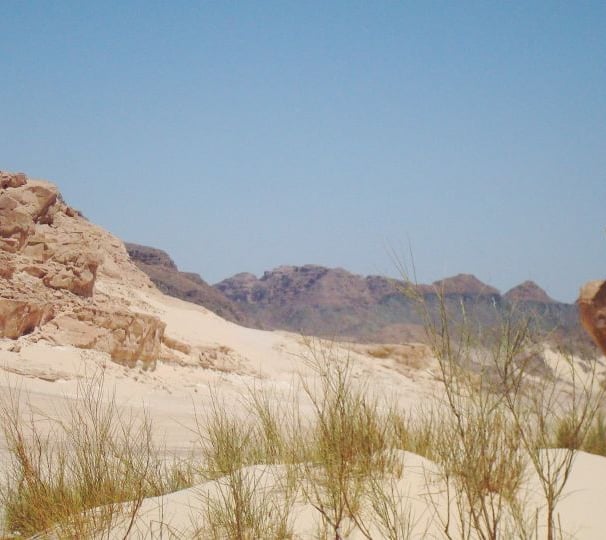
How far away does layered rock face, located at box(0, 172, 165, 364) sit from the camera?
10.1 m

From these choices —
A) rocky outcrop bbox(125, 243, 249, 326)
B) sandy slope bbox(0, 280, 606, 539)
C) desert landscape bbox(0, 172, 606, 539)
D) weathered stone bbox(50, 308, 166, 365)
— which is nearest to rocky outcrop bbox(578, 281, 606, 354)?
desert landscape bbox(0, 172, 606, 539)

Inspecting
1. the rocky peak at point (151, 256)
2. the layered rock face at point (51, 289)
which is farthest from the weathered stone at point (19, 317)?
the rocky peak at point (151, 256)

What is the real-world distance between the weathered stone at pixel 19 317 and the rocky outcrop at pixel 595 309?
803cm

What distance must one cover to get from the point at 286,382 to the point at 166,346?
2.96 meters

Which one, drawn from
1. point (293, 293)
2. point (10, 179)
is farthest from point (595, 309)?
point (293, 293)

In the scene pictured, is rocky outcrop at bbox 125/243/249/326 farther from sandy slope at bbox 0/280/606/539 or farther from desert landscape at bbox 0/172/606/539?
desert landscape at bbox 0/172/606/539

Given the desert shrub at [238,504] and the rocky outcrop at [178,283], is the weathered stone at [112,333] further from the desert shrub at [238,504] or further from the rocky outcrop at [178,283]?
the rocky outcrop at [178,283]

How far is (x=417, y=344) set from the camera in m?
20.5

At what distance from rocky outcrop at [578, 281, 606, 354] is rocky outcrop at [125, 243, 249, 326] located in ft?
89.4

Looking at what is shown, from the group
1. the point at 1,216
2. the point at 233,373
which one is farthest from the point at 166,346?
the point at 1,216

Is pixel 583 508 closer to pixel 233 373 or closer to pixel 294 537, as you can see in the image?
pixel 294 537

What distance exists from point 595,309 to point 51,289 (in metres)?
8.48

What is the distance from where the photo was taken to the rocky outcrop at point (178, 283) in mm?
36531

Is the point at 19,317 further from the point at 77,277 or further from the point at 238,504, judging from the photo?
the point at 238,504
